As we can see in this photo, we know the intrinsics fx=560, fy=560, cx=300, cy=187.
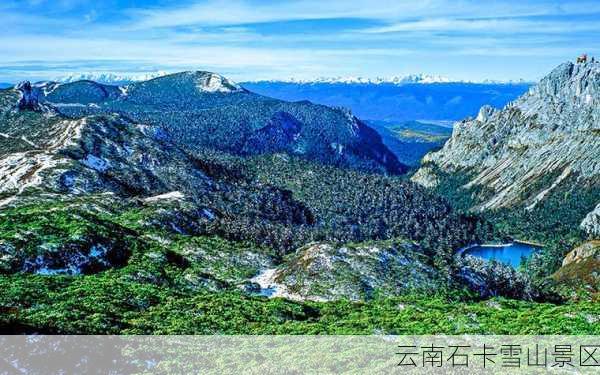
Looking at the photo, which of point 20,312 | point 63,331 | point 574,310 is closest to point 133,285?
point 20,312

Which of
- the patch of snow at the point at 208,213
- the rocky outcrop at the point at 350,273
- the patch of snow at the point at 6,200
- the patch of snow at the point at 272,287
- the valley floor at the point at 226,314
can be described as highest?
the valley floor at the point at 226,314

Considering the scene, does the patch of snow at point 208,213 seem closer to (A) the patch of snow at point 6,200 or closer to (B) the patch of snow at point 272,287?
(A) the patch of snow at point 6,200

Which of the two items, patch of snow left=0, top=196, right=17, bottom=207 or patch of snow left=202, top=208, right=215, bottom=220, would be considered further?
patch of snow left=202, top=208, right=215, bottom=220

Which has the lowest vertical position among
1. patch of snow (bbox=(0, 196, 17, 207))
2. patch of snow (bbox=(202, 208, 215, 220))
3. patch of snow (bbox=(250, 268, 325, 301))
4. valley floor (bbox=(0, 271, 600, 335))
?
patch of snow (bbox=(202, 208, 215, 220))

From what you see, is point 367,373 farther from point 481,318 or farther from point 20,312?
point 20,312

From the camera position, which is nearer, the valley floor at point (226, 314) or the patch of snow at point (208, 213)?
the valley floor at point (226, 314)

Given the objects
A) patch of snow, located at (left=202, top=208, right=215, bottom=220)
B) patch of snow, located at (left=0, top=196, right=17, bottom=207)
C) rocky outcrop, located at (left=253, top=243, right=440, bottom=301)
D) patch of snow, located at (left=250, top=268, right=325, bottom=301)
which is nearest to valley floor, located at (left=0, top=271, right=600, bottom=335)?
patch of snow, located at (left=250, top=268, right=325, bottom=301)

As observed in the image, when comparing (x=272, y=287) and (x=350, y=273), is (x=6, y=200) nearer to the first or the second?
(x=272, y=287)

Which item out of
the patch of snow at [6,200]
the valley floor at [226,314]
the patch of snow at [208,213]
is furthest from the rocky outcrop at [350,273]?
the patch of snow at [6,200]

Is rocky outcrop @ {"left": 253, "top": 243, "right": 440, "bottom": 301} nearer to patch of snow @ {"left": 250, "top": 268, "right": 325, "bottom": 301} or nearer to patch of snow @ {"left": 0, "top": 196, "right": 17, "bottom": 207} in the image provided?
patch of snow @ {"left": 250, "top": 268, "right": 325, "bottom": 301}

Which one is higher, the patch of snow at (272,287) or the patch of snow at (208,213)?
the patch of snow at (272,287)

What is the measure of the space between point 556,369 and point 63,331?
40.0m

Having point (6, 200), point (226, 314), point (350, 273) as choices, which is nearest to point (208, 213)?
point (6, 200)

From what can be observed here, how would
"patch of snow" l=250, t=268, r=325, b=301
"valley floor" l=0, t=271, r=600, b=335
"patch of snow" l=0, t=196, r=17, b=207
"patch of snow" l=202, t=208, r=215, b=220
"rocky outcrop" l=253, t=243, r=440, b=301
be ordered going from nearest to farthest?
"valley floor" l=0, t=271, r=600, b=335 → "patch of snow" l=250, t=268, r=325, b=301 → "rocky outcrop" l=253, t=243, r=440, b=301 → "patch of snow" l=0, t=196, r=17, b=207 → "patch of snow" l=202, t=208, r=215, b=220
